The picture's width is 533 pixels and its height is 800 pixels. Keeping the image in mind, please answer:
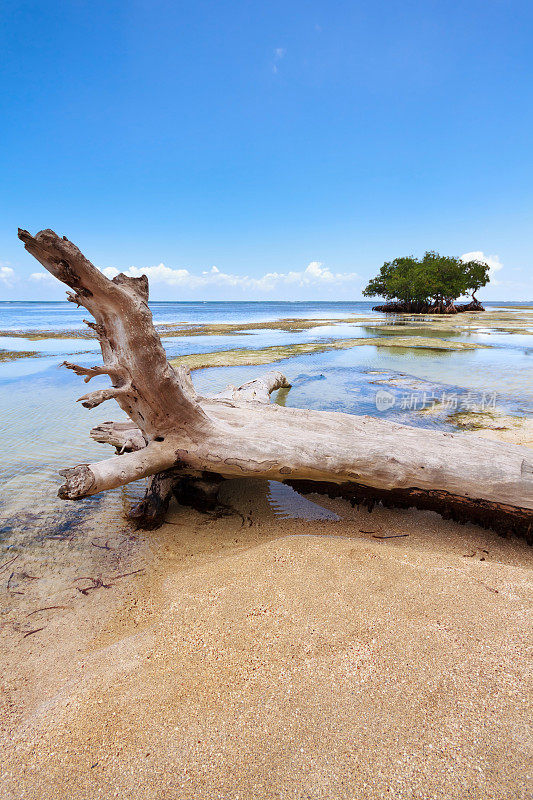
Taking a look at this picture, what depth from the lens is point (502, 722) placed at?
1589 mm

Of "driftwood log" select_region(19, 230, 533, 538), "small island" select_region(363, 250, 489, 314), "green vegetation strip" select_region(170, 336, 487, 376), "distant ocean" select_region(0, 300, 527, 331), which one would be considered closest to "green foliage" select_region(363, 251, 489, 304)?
"small island" select_region(363, 250, 489, 314)

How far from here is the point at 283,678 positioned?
1.89 metres

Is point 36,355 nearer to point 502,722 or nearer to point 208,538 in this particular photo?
point 208,538

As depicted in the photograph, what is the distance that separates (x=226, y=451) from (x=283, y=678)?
6.27 feet

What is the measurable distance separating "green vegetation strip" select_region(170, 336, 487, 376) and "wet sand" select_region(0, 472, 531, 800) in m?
10.9

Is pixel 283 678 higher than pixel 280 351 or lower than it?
lower

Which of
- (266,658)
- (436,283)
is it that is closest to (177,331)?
(266,658)

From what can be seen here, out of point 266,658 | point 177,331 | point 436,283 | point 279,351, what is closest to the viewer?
point 266,658

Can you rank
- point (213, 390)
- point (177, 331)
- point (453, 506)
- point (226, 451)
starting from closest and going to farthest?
point (453, 506)
point (226, 451)
point (213, 390)
point (177, 331)

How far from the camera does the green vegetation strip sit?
45.9ft

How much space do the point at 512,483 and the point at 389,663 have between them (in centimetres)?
199

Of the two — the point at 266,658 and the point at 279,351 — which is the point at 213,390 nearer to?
the point at 266,658

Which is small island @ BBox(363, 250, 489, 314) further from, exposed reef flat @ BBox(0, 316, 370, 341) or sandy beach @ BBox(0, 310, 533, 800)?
sandy beach @ BBox(0, 310, 533, 800)

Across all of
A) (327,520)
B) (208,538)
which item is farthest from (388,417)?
(208,538)
